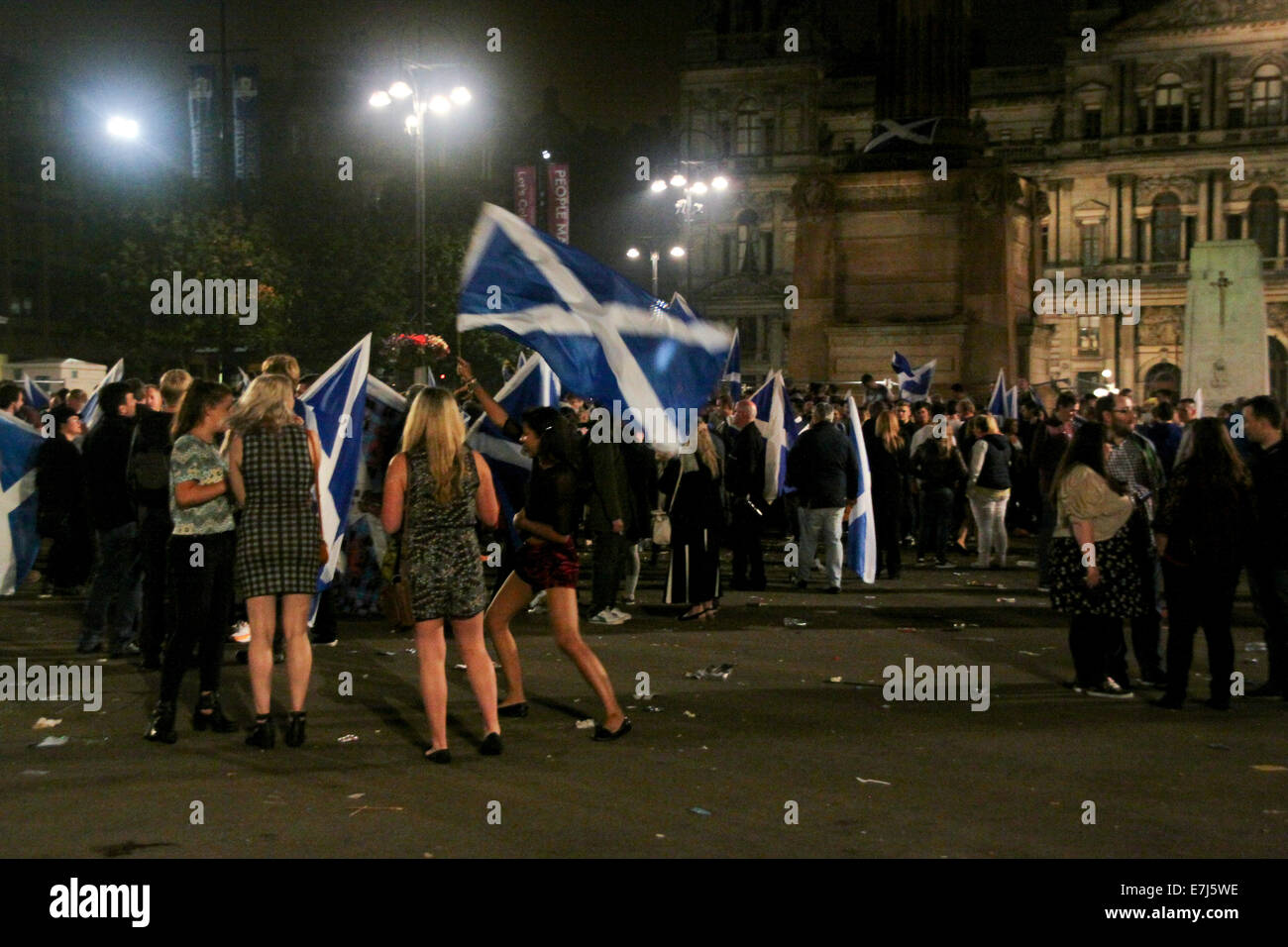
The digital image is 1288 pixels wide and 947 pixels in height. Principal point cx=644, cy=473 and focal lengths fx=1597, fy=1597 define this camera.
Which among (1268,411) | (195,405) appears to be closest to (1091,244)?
(1268,411)

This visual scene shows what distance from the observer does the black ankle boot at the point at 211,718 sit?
8.57 metres

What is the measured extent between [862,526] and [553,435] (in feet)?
23.5

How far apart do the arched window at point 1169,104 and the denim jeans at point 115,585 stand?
7959cm

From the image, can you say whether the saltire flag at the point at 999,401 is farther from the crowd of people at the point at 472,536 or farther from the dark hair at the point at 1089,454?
the dark hair at the point at 1089,454

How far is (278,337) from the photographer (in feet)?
148

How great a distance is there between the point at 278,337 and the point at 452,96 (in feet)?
67.2

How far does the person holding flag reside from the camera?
833 cm

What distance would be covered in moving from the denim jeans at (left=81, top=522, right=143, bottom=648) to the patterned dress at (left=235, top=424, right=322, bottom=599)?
10.3 ft

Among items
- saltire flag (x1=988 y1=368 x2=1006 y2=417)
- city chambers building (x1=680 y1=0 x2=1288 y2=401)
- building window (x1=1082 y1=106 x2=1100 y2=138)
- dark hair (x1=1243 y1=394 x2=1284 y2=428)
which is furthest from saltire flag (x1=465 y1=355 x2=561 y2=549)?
building window (x1=1082 y1=106 x2=1100 y2=138)

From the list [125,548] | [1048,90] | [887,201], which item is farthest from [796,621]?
[1048,90]

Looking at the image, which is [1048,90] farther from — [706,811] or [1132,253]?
[706,811]

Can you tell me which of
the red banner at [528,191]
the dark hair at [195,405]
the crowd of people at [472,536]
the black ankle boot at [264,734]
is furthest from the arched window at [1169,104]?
the black ankle boot at [264,734]

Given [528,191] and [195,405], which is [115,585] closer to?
[195,405]

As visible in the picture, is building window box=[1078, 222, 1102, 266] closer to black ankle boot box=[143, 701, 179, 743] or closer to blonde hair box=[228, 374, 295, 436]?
blonde hair box=[228, 374, 295, 436]
